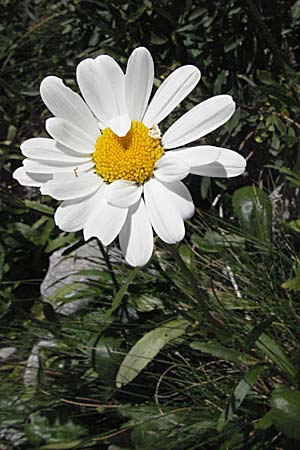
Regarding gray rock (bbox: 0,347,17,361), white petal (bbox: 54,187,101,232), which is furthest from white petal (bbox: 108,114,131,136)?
gray rock (bbox: 0,347,17,361)

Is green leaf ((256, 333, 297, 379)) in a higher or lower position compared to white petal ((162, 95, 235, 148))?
lower

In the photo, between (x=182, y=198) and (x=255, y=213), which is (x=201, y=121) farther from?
(x=255, y=213)

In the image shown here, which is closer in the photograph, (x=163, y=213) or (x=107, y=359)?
(x=163, y=213)

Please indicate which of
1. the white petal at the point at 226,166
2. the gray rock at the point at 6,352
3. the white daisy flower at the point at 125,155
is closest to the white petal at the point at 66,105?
the white daisy flower at the point at 125,155

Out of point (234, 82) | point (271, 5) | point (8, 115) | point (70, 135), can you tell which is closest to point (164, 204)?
point (70, 135)

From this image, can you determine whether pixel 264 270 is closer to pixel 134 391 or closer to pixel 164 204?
pixel 134 391

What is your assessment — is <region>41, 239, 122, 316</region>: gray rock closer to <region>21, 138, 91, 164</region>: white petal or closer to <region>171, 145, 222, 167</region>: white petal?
<region>21, 138, 91, 164</region>: white petal

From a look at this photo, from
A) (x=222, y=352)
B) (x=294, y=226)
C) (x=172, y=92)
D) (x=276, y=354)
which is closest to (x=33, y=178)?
(x=172, y=92)
